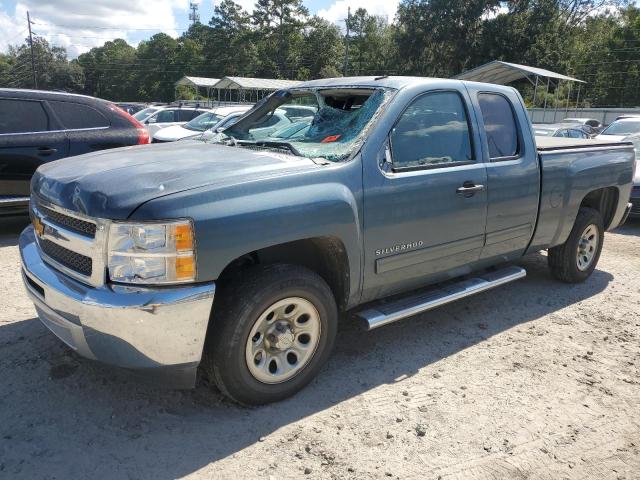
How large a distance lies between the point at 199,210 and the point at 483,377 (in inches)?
87.8

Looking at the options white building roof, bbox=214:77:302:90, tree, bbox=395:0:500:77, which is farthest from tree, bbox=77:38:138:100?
tree, bbox=395:0:500:77

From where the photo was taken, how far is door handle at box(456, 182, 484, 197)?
12.2 feet

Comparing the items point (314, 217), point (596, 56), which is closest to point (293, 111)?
point (314, 217)

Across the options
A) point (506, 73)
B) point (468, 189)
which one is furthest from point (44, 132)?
point (506, 73)

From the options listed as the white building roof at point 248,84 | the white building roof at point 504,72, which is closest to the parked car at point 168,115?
the white building roof at point 504,72

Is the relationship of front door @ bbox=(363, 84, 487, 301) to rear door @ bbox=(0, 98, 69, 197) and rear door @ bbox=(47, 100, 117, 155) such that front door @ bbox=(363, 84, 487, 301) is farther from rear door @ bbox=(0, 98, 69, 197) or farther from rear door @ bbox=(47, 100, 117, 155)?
rear door @ bbox=(0, 98, 69, 197)

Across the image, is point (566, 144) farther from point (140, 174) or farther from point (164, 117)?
point (164, 117)

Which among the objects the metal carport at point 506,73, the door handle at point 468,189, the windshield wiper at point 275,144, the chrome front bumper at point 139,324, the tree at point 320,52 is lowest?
the chrome front bumper at point 139,324

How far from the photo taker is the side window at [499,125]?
13.6 feet

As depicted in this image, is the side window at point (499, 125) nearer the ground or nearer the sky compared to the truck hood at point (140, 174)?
nearer the sky

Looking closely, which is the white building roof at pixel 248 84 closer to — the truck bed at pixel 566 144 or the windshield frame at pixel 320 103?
the truck bed at pixel 566 144

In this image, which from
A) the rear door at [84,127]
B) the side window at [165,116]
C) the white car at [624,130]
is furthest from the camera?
the side window at [165,116]

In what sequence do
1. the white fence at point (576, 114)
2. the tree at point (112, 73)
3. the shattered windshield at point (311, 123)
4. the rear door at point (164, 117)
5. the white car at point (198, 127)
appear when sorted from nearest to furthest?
the shattered windshield at point (311, 123), the white car at point (198, 127), the rear door at point (164, 117), the white fence at point (576, 114), the tree at point (112, 73)

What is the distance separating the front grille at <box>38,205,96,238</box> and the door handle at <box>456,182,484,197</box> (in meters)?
2.39
